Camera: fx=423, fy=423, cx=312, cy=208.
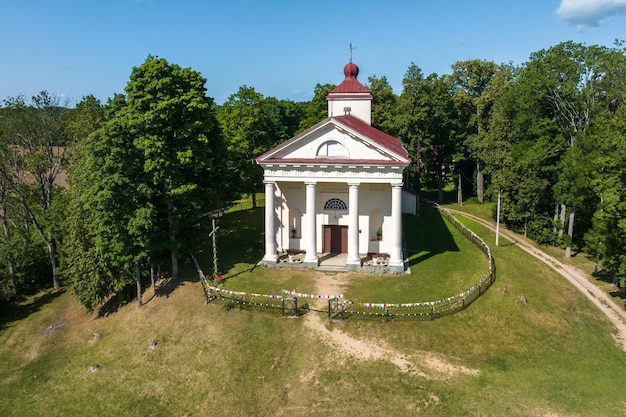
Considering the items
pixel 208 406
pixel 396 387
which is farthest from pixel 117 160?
Result: pixel 396 387

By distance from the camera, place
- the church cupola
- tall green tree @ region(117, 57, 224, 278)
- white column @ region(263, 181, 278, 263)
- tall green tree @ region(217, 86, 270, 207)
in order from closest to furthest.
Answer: tall green tree @ region(117, 57, 224, 278), white column @ region(263, 181, 278, 263), the church cupola, tall green tree @ region(217, 86, 270, 207)

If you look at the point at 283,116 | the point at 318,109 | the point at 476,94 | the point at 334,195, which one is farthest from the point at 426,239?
the point at 283,116

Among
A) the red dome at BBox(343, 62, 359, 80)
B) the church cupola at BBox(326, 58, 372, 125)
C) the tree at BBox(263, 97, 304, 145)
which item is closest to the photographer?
the church cupola at BBox(326, 58, 372, 125)

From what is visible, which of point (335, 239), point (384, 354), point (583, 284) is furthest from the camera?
point (335, 239)

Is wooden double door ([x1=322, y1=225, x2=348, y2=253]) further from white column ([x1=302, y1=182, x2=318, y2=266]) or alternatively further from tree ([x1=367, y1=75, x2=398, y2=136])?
tree ([x1=367, y1=75, x2=398, y2=136])

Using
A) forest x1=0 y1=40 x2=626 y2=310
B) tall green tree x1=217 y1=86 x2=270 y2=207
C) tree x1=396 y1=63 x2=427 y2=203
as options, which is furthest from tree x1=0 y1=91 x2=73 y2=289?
tree x1=396 y1=63 x2=427 y2=203

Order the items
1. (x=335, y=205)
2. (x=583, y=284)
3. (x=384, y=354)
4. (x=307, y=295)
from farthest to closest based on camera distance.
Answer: (x=335, y=205) → (x=583, y=284) → (x=307, y=295) → (x=384, y=354)

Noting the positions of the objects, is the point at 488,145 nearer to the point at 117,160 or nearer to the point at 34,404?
the point at 117,160

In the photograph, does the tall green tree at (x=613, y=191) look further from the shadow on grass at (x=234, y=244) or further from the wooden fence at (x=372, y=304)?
the shadow on grass at (x=234, y=244)

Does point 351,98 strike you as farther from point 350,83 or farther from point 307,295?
point 307,295
